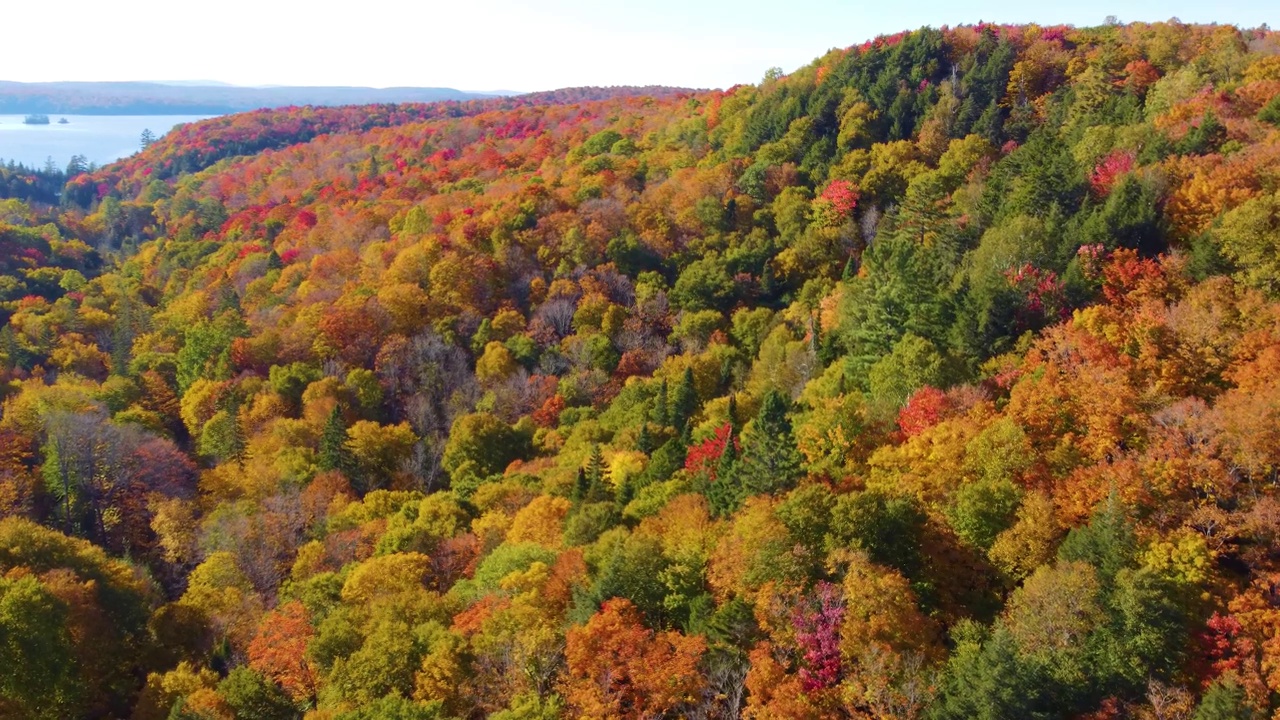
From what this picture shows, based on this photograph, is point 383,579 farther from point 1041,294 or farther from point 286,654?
point 1041,294

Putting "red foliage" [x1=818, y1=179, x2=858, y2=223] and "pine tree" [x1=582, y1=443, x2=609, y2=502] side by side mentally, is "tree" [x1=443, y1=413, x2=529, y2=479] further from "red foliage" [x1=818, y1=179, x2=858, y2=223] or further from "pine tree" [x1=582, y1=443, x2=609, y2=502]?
"red foliage" [x1=818, y1=179, x2=858, y2=223]

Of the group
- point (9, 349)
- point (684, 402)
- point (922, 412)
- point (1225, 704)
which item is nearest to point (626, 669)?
point (1225, 704)

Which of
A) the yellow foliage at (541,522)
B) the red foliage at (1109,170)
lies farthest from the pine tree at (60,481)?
the red foliage at (1109,170)

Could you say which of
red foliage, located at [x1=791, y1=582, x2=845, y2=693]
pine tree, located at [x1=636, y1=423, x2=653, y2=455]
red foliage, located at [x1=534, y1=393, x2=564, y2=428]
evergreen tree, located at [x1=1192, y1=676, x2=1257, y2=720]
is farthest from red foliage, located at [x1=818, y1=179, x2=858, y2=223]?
evergreen tree, located at [x1=1192, y1=676, x2=1257, y2=720]

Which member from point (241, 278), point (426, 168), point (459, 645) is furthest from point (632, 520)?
point (426, 168)

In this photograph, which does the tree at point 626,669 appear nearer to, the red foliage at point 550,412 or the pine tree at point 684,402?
the pine tree at point 684,402

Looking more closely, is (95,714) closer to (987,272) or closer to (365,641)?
(365,641)

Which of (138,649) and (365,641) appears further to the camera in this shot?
(138,649)
